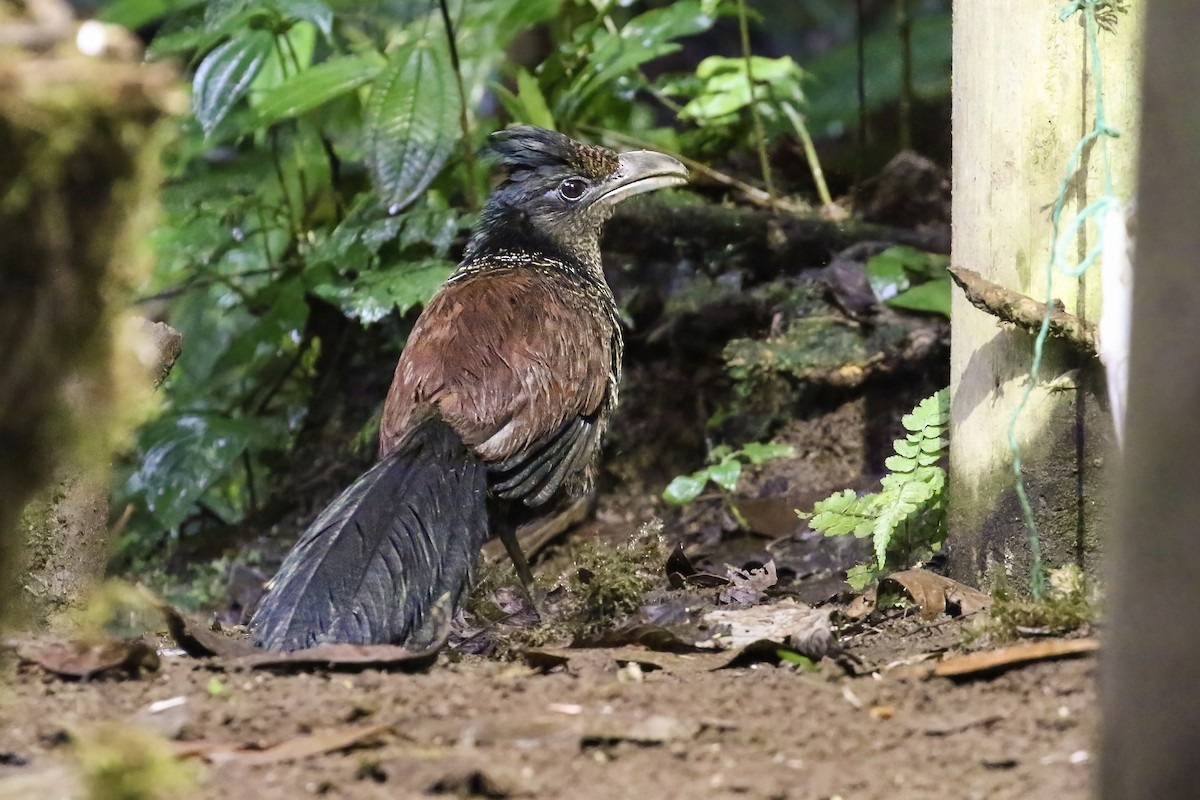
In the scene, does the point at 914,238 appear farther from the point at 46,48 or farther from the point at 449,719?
the point at 46,48

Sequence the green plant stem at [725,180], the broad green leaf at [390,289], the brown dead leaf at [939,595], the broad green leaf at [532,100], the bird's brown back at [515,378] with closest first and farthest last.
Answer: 1. the brown dead leaf at [939,595]
2. the bird's brown back at [515,378]
3. the broad green leaf at [390,289]
4. the broad green leaf at [532,100]
5. the green plant stem at [725,180]

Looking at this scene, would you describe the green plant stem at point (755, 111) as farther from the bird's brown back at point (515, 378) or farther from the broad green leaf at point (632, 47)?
the bird's brown back at point (515, 378)

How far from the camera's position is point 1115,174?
3184 millimetres

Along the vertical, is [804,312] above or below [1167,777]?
above

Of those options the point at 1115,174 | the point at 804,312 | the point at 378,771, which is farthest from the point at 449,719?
the point at 804,312

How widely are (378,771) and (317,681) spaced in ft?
2.33

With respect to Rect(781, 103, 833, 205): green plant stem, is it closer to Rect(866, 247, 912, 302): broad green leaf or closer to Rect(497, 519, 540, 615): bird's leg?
Rect(866, 247, 912, 302): broad green leaf

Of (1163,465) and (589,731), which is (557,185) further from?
(1163,465)

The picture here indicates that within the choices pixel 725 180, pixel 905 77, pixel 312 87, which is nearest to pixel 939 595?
pixel 312 87

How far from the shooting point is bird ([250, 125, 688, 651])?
3.33 m

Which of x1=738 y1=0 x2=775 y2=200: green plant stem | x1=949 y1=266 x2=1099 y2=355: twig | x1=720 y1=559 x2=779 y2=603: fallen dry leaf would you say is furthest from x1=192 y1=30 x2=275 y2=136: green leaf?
x1=949 y1=266 x2=1099 y2=355: twig

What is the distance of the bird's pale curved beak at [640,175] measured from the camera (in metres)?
5.27

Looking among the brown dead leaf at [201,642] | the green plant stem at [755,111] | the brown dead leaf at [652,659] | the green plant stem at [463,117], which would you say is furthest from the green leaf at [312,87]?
the brown dead leaf at [652,659]

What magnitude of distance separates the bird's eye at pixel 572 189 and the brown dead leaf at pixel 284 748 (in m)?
3.35
